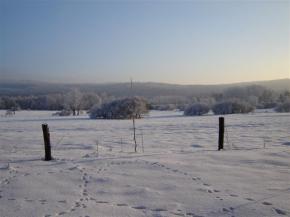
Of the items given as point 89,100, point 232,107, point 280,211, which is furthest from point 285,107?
point 280,211

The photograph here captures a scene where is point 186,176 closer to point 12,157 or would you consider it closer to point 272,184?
point 272,184

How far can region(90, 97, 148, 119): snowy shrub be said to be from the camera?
5012 centimetres

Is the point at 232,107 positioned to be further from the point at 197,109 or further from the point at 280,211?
the point at 280,211

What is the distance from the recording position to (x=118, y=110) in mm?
50344

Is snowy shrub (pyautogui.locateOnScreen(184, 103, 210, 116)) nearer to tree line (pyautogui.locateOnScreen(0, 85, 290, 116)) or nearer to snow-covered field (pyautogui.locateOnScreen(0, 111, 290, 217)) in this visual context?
tree line (pyautogui.locateOnScreen(0, 85, 290, 116))

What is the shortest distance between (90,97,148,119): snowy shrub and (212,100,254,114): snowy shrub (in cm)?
1400

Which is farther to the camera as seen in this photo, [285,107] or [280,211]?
[285,107]

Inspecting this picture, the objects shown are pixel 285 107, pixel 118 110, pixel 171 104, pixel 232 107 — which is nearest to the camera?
pixel 118 110

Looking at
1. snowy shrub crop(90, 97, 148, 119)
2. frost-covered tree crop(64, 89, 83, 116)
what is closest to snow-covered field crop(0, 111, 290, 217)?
snowy shrub crop(90, 97, 148, 119)

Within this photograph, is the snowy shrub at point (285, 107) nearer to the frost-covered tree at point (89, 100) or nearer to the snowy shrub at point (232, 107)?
the snowy shrub at point (232, 107)

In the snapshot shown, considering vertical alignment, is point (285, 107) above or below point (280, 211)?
above

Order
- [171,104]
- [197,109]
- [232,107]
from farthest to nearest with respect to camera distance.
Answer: [171,104] → [232,107] → [197,109]

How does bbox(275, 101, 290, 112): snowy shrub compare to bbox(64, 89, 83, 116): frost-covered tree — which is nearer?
bbox(275, 101, 290, 112): snowy shrub

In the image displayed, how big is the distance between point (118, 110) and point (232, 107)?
19.1 meters
